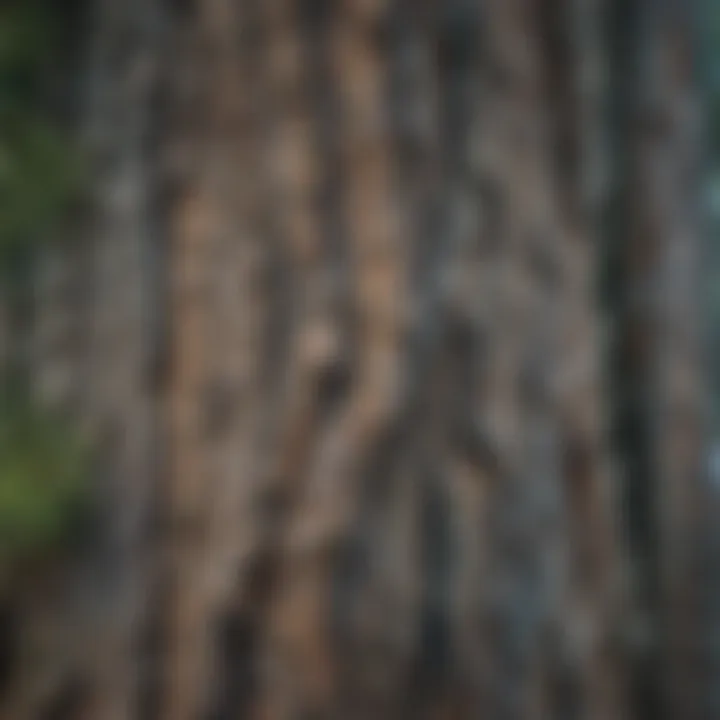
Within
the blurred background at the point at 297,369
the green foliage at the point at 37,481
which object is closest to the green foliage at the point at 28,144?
the blurred background at the point at 297,369

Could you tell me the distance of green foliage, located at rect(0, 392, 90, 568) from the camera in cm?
108

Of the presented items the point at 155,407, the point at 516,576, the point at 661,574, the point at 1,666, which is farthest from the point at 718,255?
the point at 1,666

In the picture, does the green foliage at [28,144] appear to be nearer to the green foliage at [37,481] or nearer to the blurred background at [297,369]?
the blurred background at [297,369]

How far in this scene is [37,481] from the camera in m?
1.09

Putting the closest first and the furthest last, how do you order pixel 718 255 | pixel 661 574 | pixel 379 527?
pixel 379 527 → pixel 661 574 → pixel 718 255

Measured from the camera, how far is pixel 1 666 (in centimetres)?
111

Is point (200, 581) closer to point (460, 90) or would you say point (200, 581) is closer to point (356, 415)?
point (356, 415)

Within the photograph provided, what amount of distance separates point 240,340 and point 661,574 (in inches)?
15.5

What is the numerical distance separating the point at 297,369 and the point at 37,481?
0.19 m

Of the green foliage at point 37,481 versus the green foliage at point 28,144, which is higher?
the green foliage at point 28,144

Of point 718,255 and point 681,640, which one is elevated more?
point 718,255

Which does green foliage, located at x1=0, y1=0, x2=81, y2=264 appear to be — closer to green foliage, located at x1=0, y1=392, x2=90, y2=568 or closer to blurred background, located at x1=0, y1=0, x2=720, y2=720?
blurred background, located at x1=0, y1=0, x2=720, y2=720

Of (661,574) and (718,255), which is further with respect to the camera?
(718,255)

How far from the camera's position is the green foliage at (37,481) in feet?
3.54
